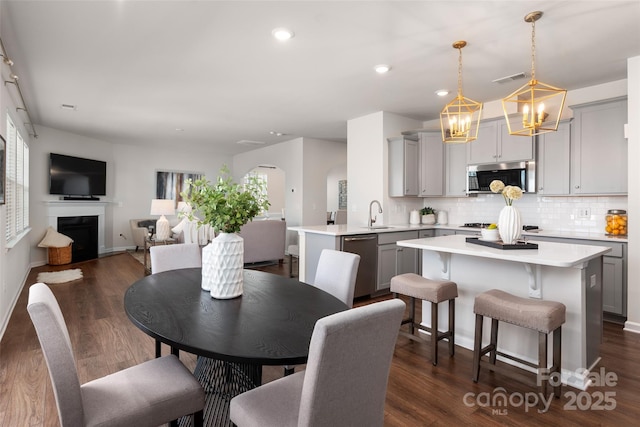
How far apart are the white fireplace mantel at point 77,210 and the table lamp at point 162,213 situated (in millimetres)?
1940

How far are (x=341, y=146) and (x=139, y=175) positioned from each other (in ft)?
16.7

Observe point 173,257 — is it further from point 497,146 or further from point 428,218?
point 497,146

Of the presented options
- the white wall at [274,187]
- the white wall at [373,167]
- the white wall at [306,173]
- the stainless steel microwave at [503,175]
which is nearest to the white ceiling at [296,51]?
the white wall at [373,167]

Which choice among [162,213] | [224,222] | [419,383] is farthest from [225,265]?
[162,213]

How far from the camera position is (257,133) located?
22.2 ft

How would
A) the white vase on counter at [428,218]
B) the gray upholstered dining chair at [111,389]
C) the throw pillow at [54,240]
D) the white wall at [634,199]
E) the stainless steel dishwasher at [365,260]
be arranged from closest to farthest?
1. the gray upholstered dining chair at [111,389]
2. the white wall at [634,199]
3. the stainless steel dishwasher at [365,260]
4. the white vase on counter at [428,218]
5. the throw pillow at [54,240]

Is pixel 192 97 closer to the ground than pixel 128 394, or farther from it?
farther from it

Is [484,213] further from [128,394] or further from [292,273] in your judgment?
[128,394]

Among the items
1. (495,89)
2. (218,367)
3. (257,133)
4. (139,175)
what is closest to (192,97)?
(257,133)

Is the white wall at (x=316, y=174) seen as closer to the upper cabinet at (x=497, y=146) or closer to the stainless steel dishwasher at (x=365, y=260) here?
the stainless steel dishwasher at (x=365, y=260)

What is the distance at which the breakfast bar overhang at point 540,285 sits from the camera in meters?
2.26

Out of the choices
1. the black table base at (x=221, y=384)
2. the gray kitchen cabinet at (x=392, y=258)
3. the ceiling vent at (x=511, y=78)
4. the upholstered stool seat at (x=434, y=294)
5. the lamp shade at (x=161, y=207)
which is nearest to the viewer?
the black table base at (x=221, y=384)

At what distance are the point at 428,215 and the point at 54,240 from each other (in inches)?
261

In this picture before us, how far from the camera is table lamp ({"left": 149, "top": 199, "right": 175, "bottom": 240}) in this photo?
595cm
